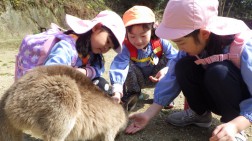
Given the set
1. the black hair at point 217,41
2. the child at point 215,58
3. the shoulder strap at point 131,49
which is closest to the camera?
the child at point 215,58

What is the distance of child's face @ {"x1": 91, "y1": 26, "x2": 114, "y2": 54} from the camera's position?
8.36ft

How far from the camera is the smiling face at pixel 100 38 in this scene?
255 cm

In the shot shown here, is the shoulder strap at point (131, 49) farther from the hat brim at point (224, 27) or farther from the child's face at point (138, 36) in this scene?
the hat brim at point (224, 27)

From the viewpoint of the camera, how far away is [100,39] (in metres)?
2.55

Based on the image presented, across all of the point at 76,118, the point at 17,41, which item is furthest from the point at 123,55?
the point at 17,41

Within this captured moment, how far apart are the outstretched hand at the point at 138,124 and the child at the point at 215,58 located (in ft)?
1.32

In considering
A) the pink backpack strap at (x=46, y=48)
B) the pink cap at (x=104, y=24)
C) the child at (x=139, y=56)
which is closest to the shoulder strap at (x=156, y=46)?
the child at (x=139, y=56)

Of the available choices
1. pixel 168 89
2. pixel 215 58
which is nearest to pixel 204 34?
pixel 215 58

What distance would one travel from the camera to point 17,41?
6.96 metres

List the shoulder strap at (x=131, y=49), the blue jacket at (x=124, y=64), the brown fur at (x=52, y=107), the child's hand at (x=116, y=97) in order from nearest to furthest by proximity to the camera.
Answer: the brown fur at (x=52, y=107) → the child's hand at (x=116, y=97) → the blue jacket at (x=124, y=64) → the shoulder strap at (x=131, y=49)

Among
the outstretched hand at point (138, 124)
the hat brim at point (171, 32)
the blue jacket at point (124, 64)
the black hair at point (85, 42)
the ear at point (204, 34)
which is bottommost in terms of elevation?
the outstretched hand at point (138, 124)

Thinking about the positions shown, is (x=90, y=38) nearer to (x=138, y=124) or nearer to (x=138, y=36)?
(x=138, y=36)

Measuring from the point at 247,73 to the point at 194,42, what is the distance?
37cm

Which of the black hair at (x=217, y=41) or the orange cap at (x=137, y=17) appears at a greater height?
the black hair at (x=217, y=41)
